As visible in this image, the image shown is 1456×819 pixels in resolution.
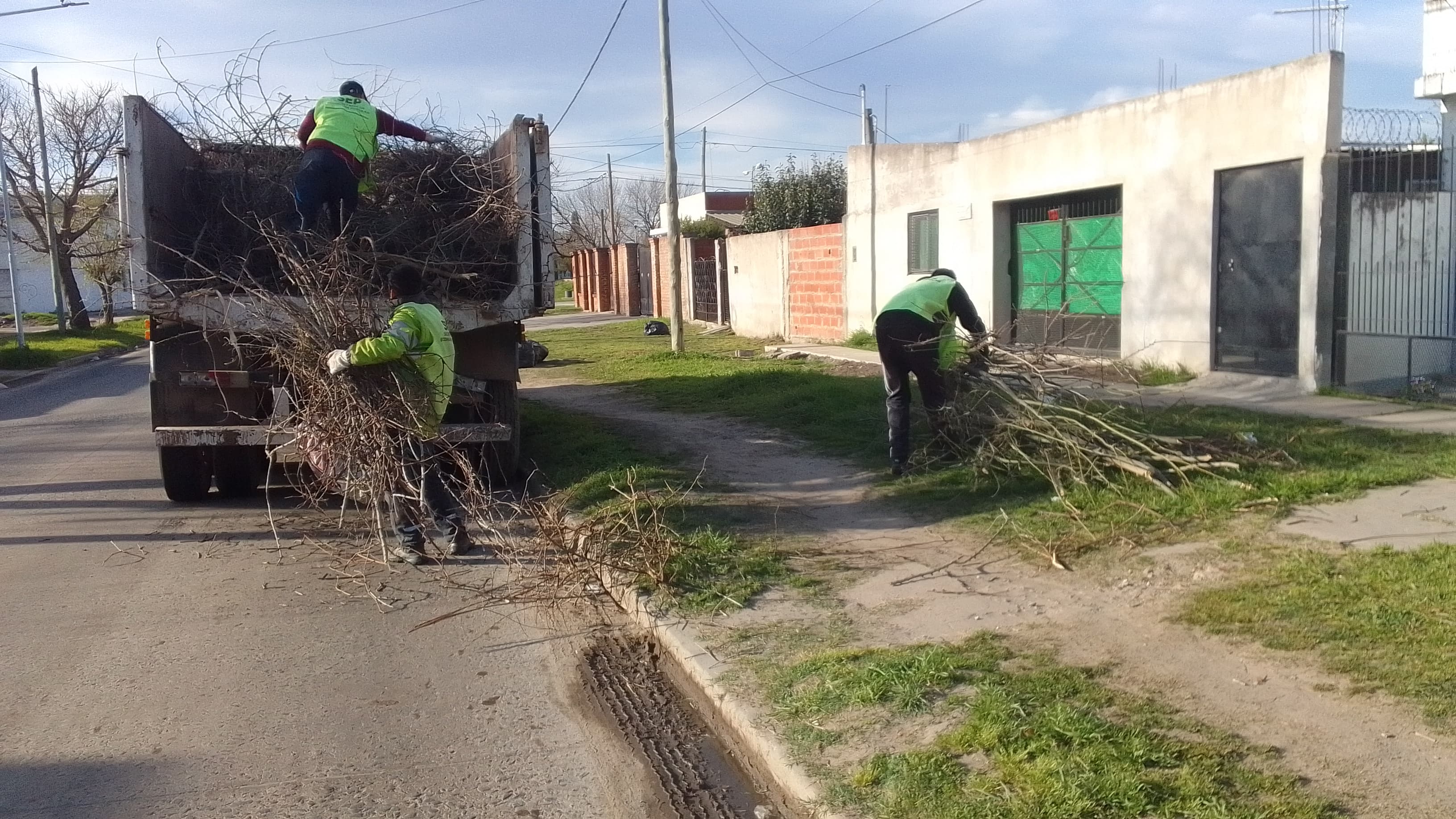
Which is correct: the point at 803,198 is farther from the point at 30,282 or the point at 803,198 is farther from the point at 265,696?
the point at 30,282

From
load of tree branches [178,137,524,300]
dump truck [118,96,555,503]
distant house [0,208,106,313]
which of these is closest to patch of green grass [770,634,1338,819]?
dump truck [118,96,555,503]

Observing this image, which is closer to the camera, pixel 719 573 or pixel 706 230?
pixel 719 573

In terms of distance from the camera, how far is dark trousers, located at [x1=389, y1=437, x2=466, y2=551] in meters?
6.55

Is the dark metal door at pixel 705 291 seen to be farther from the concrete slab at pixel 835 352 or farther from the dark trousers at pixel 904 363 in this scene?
the dark trousers at pixel 904 363

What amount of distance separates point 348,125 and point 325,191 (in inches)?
19.7

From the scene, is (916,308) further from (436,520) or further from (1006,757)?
(1006,757)

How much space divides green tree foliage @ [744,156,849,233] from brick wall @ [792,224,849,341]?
6129 mm

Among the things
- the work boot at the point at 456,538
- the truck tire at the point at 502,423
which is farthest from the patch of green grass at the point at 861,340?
the work boot at the point at 456,538

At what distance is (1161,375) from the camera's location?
41.1ft

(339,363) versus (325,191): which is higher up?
(325,191)

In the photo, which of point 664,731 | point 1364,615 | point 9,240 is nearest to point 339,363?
point 664,731

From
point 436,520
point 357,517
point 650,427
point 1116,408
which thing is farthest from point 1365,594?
point 650,427

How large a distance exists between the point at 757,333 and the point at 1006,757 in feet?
66.2

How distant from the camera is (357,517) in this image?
25.5 feet
